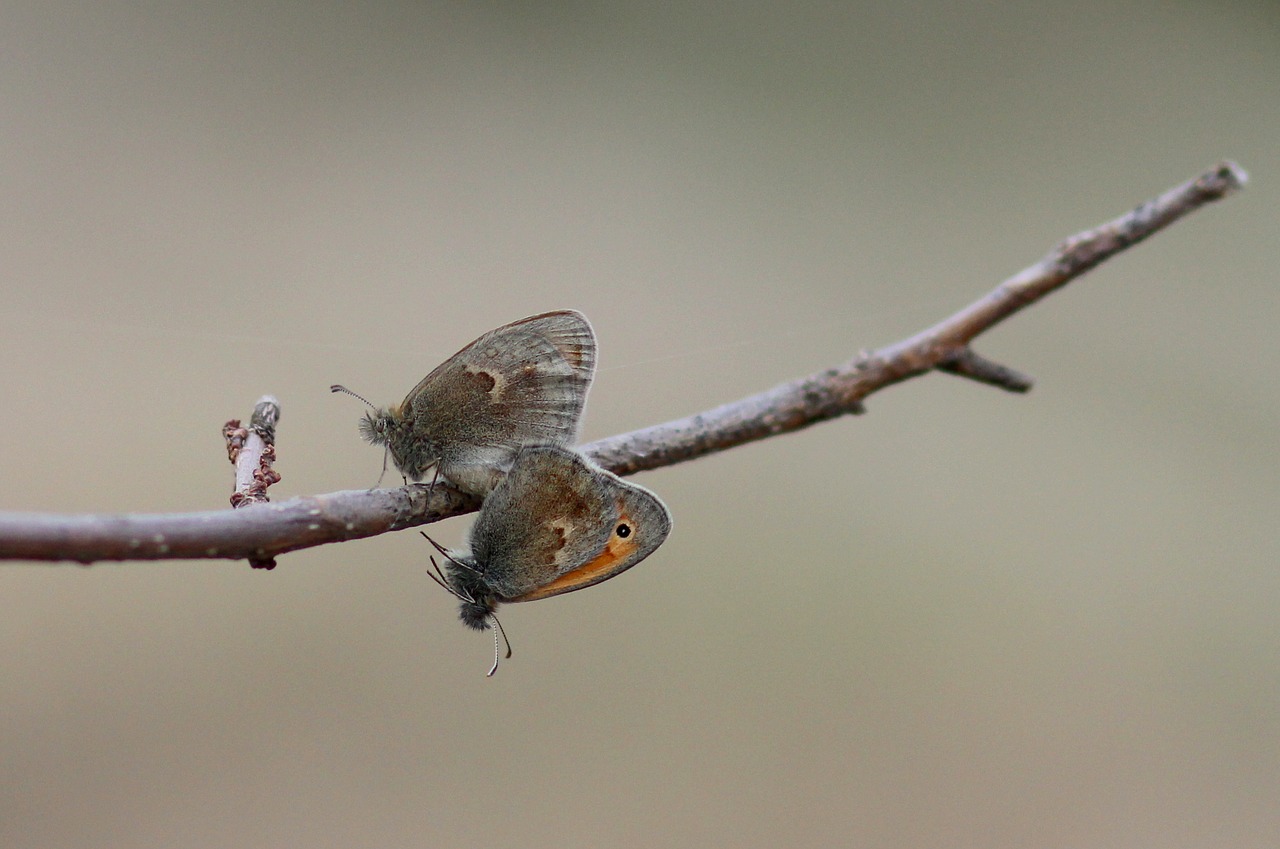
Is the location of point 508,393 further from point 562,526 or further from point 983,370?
point 983,370

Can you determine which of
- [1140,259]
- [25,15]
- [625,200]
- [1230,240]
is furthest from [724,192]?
[25,15]

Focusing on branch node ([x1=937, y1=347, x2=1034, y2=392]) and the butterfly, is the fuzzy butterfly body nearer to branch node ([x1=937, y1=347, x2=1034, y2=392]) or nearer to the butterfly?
the butterfly

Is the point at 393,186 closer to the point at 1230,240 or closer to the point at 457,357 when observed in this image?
the point at 457,357

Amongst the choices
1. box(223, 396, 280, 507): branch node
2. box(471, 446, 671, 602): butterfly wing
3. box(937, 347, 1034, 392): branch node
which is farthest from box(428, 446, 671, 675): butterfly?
box(937, 347, 1034, 392): branch node

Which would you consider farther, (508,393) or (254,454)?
(508,393)

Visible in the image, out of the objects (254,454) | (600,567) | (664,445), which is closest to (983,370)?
(664,445)

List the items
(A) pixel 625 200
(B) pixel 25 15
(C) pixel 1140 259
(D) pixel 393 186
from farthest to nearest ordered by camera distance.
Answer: (C) pixel 1140 259 < (A) pixel 625 200 < (D) pixel 393 186 < (B) pixel 25 15

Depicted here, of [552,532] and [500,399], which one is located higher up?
[500,399]

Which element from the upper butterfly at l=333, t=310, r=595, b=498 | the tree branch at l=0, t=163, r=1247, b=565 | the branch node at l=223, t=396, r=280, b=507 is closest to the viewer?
the tree branch at l=0, t=163, r=1247, b=565
